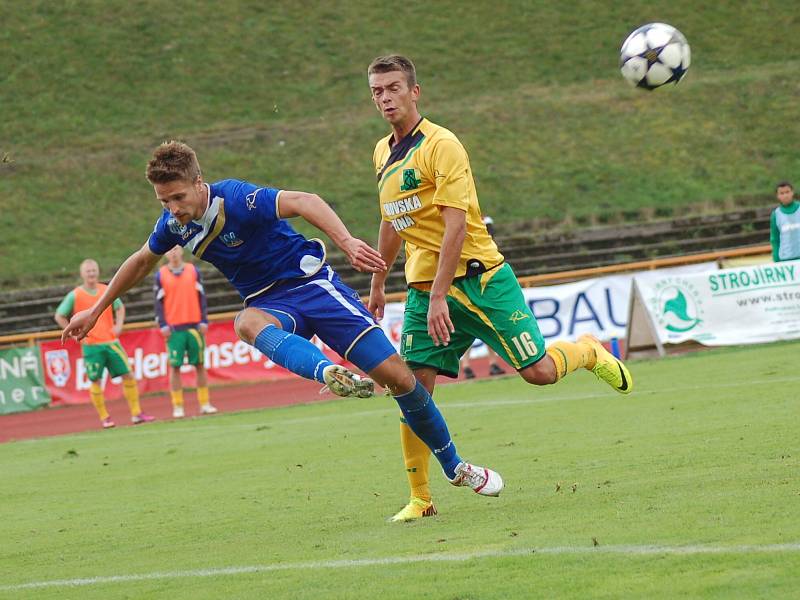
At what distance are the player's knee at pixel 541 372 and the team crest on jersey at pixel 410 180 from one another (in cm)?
129

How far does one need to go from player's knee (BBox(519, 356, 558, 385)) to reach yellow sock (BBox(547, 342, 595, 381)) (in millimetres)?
59

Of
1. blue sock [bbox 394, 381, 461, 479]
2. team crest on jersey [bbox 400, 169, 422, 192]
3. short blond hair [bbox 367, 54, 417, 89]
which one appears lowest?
blue sock [bbox 394, 381, 461, 479]

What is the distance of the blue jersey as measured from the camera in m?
6.98

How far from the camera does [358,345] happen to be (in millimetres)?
6906

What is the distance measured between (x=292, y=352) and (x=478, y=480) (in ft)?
4.21

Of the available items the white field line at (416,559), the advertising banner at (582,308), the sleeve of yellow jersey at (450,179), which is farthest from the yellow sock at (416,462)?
the advertising banner at (582,308)

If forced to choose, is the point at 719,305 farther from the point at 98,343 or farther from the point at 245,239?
the point at 245,239

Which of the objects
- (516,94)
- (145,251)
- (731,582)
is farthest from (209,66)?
(731,582)

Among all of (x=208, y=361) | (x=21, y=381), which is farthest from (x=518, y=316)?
(x=21, y=381)

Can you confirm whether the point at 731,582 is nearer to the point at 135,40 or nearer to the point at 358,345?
the point at 358,345

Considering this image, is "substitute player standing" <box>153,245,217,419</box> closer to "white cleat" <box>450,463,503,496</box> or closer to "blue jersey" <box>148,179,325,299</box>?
"blue jersey" <box>148,179,325,299</box>

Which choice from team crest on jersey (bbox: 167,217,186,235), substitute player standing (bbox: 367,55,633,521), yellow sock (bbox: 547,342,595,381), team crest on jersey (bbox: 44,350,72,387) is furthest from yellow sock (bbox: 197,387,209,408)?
team crest on jersey (bbox: 167,217,186,235)

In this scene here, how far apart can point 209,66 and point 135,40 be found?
2.77m

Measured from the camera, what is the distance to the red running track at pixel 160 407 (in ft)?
60.5
